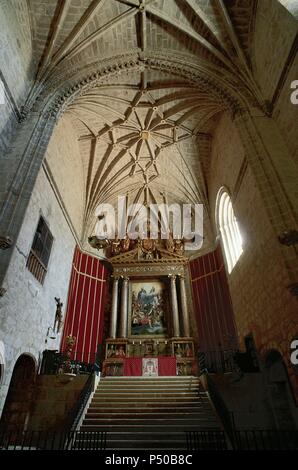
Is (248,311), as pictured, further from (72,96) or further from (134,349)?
(72,96)

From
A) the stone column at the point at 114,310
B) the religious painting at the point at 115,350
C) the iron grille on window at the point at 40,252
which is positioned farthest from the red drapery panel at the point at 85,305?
the iron grille on window at the point at 40,252

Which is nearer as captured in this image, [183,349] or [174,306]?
[183,349]

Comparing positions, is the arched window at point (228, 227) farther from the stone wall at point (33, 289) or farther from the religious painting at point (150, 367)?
the stone wall at point (33, 289)

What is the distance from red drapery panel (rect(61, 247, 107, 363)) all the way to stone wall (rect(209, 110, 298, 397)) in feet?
22.3

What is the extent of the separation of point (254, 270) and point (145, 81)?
874 cm

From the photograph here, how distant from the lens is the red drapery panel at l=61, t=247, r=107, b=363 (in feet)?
41.2

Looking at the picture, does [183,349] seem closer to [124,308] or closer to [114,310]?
[124,308]

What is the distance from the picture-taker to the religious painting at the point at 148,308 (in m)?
13.6

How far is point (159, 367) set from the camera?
10742 mm

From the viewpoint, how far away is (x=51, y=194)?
11234mm

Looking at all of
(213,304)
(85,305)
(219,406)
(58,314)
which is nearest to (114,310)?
(85,305)

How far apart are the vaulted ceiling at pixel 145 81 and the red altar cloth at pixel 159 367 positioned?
7.62 m

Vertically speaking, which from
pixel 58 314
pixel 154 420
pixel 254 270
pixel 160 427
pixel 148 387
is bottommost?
pixel 160 427

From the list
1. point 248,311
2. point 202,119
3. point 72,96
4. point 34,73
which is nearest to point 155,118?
point 202,119
